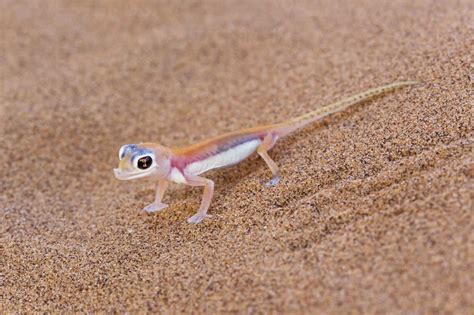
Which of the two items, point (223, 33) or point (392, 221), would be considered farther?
point (223, 33)

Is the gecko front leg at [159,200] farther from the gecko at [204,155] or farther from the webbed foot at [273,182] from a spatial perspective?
the webbed foot at [273,182]

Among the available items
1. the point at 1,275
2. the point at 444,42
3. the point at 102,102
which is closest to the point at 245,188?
the point at 1,275

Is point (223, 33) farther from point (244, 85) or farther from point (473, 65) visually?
point (473, 65)

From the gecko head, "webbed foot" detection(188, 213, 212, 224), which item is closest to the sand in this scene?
"webbed foot" detection(188, 213, 212, 224)

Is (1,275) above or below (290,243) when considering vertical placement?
below

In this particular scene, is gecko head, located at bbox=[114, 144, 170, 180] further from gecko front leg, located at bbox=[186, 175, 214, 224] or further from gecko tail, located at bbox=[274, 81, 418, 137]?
gecko tail, located at bbox=[274, 81, 418, 137]

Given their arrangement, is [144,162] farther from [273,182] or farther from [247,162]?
[247,162]
